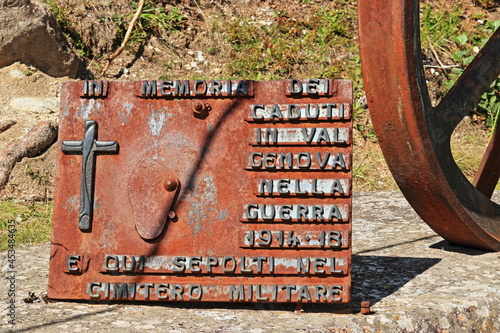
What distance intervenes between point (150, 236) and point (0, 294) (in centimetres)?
64

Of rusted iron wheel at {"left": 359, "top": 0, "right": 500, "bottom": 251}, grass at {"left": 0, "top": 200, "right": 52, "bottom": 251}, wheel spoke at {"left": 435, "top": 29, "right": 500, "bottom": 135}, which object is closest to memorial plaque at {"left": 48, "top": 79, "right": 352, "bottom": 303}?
rusted iron wheel at {"left": 359, "top": 0, "right": 500, "bottom": 251}

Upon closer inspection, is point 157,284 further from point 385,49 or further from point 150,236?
point 385,49

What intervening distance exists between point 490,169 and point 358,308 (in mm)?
1230

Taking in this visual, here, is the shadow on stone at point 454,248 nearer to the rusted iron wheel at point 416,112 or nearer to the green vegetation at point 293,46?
the rusted iron wheel at point 416,112

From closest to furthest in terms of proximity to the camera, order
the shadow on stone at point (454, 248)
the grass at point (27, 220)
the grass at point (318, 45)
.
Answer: the shadow on stone at point (454, 248)
the grass at point (27, 220)
the grass at point (318, 45)

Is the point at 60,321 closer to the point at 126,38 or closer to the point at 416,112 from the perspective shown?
the point at 416,112

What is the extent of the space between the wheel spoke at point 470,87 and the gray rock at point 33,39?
3.54 meters

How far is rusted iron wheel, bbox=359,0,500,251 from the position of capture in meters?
2.07

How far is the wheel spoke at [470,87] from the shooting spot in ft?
7.77

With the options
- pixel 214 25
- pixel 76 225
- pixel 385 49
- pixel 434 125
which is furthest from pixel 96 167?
pixel 214 25

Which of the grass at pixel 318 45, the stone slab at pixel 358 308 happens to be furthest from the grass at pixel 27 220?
the grass at pixel 318 45

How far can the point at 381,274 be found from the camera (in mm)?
2559

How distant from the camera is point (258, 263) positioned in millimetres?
2111

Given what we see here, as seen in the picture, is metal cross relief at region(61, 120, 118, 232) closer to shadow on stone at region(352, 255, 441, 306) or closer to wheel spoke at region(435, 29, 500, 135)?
shadow on stone at region(352, 255, 441, 306)
